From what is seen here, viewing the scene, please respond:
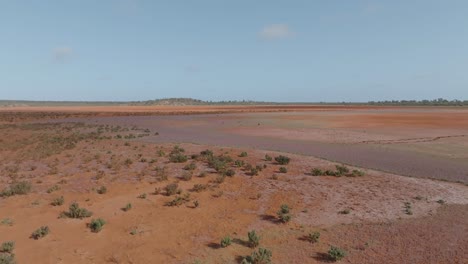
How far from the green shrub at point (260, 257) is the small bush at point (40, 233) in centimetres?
674

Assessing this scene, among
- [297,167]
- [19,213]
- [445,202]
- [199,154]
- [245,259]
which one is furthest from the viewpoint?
[199,154]

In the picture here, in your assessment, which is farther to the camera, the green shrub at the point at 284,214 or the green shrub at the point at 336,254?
the green shrub at the point at 284,214

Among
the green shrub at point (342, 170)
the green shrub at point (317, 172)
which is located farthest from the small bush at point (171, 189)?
the green shrub at point (342, 170)

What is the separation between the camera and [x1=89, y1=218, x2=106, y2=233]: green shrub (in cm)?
1183

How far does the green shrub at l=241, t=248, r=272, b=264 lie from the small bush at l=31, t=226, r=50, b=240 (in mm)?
6745

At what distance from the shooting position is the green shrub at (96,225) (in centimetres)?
1183

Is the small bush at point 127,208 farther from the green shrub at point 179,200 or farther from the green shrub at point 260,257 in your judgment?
the green shrub at point 260,257

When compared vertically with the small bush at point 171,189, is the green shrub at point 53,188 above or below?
below

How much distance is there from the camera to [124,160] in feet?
78.3

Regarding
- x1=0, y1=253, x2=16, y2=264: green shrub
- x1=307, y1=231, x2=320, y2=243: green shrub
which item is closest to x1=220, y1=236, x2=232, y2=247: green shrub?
x1=307, y1=231, x2=320, y2=243: green shrub

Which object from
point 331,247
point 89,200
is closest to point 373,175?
point 331,247

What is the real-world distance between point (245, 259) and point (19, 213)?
31.0 ft

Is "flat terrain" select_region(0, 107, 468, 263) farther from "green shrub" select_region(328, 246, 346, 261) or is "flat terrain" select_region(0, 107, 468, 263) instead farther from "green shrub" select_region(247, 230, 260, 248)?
"green shrub" select_region(247, 230, 260, 248)

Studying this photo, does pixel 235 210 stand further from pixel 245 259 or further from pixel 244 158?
pixel 244 158
